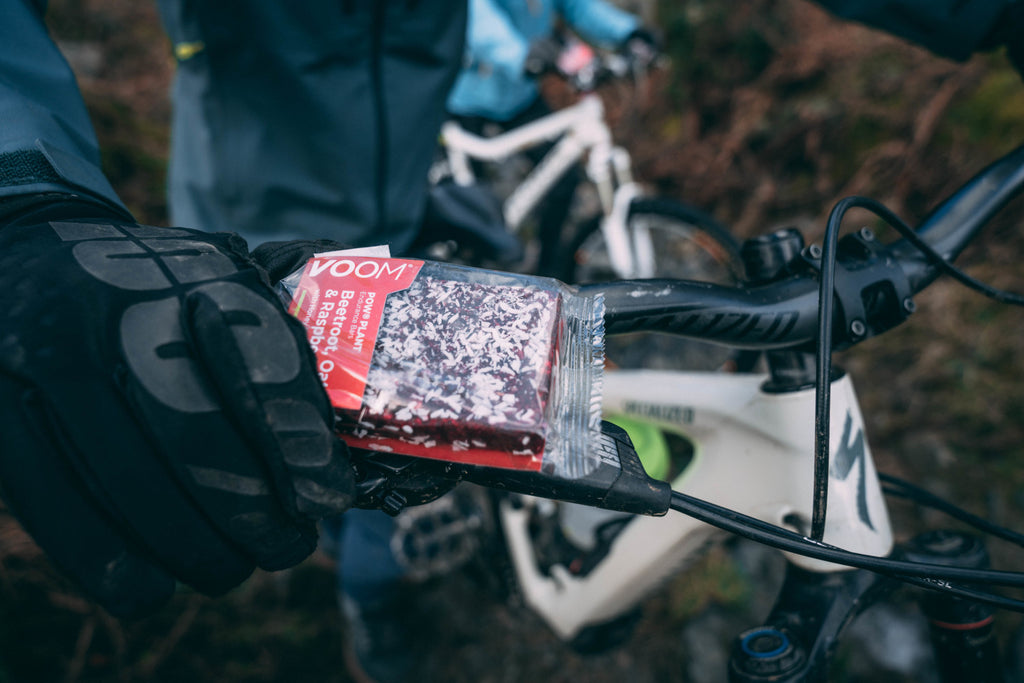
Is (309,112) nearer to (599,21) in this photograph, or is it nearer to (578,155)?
(578,155)

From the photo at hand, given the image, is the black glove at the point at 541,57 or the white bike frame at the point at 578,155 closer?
the black glove at the point at 541,57

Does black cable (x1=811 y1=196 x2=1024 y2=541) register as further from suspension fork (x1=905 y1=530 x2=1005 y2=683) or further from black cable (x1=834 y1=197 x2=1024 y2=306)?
suspension fork (x1=905 y1=530 x2=1005 y2=683)

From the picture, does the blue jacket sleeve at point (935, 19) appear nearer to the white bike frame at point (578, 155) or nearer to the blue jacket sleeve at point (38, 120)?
the blue jacket sleeve at point (38, 120)

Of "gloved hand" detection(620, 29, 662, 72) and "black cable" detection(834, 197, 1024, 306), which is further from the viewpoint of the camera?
"gloved hand" detection(620, 29, 662, 72)

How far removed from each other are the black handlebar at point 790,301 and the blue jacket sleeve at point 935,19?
1.69 feet

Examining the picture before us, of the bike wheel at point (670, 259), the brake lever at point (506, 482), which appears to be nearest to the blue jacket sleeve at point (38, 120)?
the brake lever at point (506, 482)

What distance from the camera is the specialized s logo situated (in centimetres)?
71

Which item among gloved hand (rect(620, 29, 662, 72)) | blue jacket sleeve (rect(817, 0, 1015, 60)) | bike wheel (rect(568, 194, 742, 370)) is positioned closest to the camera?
blue jacket sleeve (rect(817, 0, 1015, 60))

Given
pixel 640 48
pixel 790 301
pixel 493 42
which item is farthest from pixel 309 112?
pixel 640 48

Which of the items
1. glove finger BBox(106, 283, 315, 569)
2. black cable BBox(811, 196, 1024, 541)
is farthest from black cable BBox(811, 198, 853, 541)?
glove finger BBox(106, 283, 315, 569)

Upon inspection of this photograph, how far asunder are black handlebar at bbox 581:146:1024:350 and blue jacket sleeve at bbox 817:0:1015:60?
1.69 ft

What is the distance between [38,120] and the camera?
25.9 inches

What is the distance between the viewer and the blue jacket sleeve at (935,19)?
0.90m

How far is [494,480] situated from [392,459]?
103 mm
